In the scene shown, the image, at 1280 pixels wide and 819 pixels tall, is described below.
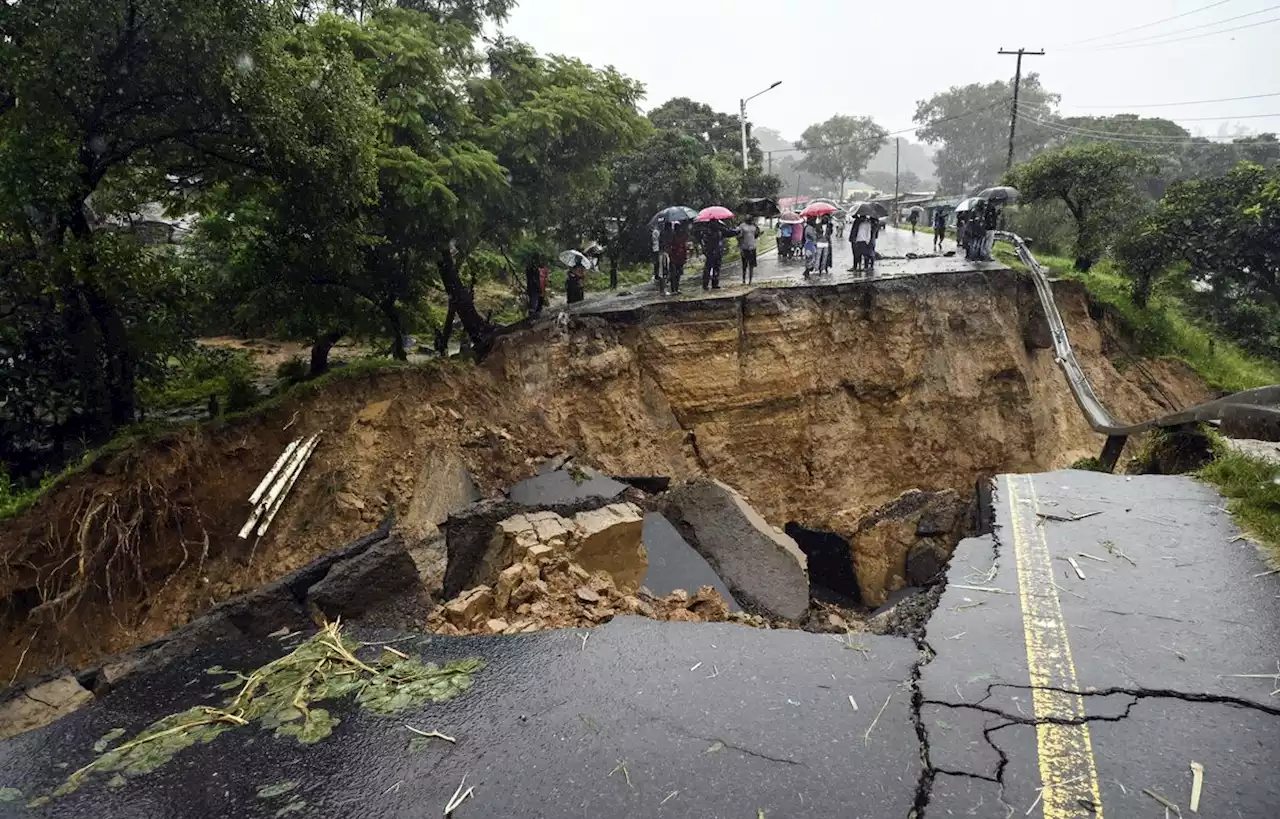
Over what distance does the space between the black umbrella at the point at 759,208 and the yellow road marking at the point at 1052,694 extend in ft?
54.1

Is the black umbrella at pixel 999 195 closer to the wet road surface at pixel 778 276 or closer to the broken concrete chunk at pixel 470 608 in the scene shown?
the wet road surface at pixel 778 276

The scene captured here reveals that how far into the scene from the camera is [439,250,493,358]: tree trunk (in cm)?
1222

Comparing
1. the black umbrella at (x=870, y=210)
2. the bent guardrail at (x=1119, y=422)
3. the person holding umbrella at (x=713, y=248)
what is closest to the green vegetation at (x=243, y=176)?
the person holding umbrella at (x=713, y=248)

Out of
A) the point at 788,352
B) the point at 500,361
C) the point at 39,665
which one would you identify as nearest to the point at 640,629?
the point at 39,665

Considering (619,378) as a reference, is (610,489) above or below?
below

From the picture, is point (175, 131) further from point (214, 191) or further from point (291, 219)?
point (214, 191)

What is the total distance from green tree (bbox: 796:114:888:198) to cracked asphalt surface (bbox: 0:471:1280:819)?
68.4 metres

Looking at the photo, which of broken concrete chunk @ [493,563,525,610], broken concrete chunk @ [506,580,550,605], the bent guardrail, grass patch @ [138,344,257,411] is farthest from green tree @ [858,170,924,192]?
broken concrete chunk @ [506,580,550,605]

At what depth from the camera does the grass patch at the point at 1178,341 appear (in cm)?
1770

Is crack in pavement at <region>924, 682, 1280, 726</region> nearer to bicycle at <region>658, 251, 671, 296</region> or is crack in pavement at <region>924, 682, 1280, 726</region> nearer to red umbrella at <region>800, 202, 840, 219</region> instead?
bicycle at <region>658, 251, 671, 296</region>

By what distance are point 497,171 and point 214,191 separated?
4.12 meters

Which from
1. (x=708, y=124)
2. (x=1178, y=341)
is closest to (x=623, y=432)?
(x=1178, y=341)

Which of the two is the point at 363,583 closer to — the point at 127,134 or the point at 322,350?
the point at 127,134

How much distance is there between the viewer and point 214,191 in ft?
32.2
